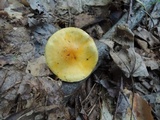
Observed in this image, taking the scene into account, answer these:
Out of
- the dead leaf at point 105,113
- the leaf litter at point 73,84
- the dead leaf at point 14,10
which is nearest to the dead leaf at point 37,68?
the leaf litter at point 73,84

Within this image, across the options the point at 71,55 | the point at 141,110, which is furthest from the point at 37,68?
the point at 141,110

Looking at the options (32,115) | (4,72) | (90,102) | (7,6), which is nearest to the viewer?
(32,115)

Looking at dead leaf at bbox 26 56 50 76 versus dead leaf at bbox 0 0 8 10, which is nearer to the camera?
dead leaf at bbox 26 56 50 76

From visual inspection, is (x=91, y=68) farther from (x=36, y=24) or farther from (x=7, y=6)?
(x=7, y=6)

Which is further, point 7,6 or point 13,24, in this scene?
point 7,6

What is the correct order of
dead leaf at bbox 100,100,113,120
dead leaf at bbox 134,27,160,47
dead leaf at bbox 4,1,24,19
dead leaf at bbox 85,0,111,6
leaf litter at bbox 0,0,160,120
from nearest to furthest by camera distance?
leaf litter at bbox 0,0,160,120 → dead leaf at bbox 100,100,113,120 → dead leaf at bbox 4,1,24,19 → dead leaf at bbox 134,27,160,47 → dead leaf at bbox 85,0,111,6

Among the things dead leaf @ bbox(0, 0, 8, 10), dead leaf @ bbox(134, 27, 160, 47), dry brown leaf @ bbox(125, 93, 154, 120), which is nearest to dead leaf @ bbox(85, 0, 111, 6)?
dead leaf @ bbox(134, 27, 160, 47)

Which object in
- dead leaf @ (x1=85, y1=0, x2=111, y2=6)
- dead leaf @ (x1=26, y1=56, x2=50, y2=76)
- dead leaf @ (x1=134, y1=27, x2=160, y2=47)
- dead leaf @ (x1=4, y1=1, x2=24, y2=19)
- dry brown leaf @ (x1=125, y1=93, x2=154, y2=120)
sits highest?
dead leaf @ (x1=85, y1=0, x2=111, y2=6)

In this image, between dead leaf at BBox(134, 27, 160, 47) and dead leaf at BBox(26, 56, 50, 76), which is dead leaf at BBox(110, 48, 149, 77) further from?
dead leaf at BBox(26, 56, 50, 76)

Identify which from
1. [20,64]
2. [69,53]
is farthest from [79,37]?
[20,64]
